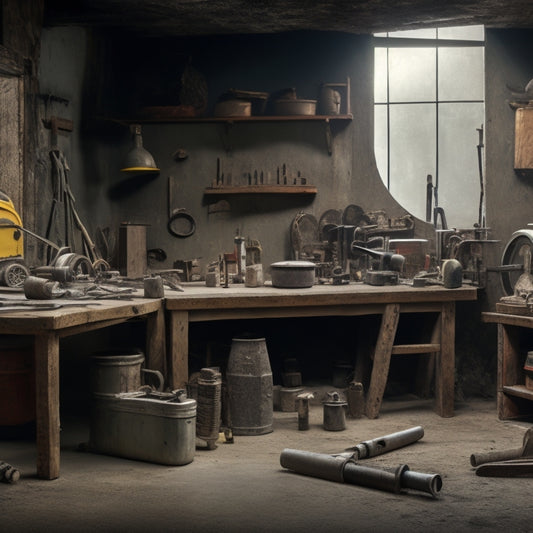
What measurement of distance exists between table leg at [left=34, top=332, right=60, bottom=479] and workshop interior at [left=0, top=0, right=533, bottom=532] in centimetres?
1

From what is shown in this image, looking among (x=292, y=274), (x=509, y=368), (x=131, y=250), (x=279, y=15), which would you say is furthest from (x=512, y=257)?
(x=131, y=250)

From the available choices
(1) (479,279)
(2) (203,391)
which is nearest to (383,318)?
(1) (479,279)

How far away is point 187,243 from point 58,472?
Result: 3.56 metres

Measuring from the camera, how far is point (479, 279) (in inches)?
276

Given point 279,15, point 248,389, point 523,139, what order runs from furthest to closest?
point 523,139
point 279,15
point 248,389

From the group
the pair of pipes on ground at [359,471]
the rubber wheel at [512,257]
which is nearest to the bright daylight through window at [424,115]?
the rubber wheel at [512,257]

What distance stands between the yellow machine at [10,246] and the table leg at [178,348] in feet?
3.73

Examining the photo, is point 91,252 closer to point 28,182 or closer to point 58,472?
point 28,182

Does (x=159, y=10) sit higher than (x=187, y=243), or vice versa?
(x=159, y=10)

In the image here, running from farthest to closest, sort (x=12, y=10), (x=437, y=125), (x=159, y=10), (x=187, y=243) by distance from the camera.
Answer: (x=437, y=125)
(x=187, y=243)
(x=159, y=10)
(x=12, y=10)

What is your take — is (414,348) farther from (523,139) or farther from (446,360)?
(523,139)

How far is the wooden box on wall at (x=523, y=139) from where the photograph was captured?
7.02 meters

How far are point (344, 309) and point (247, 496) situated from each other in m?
2.28

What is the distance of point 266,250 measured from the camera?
7.69 m
